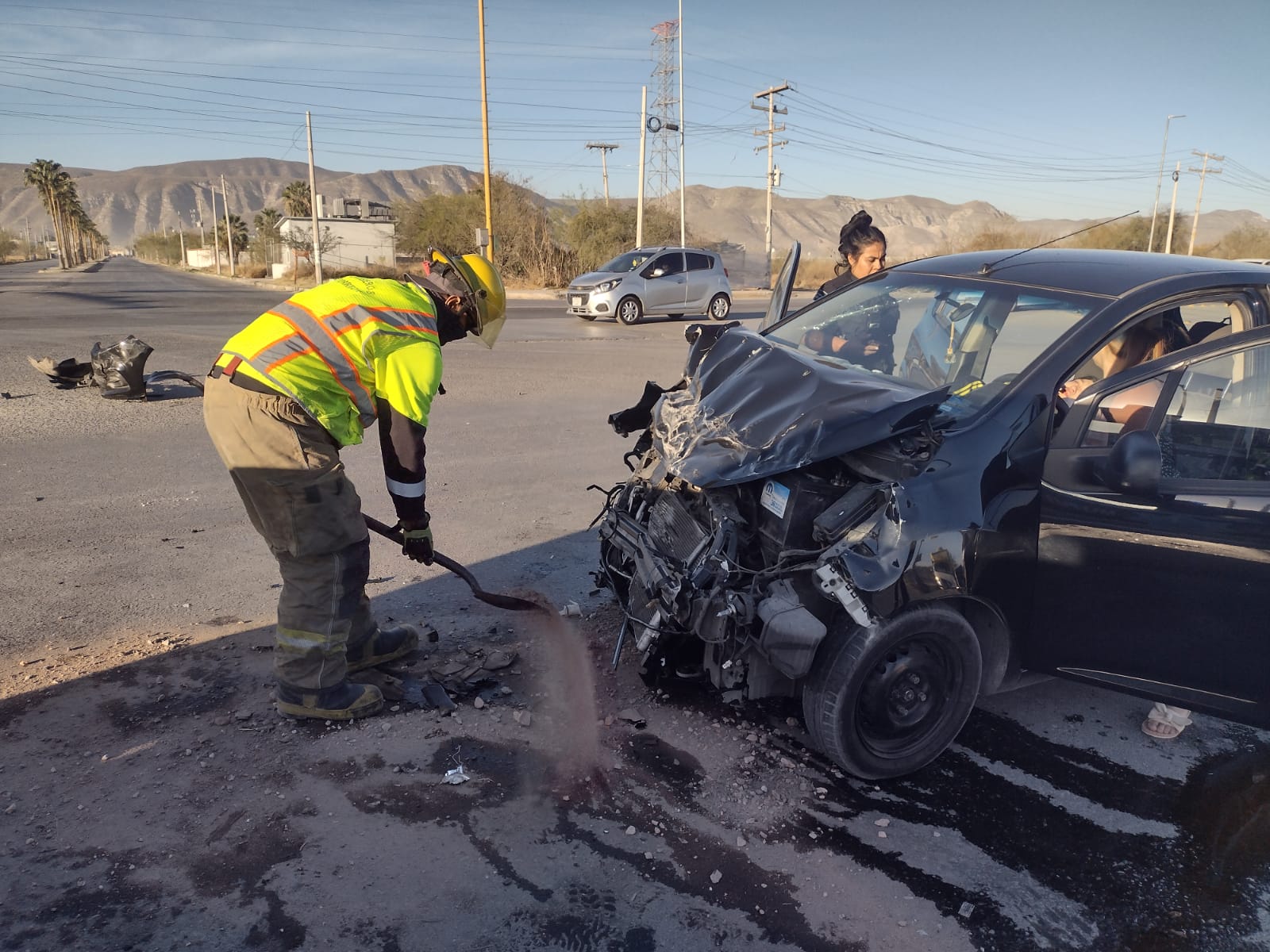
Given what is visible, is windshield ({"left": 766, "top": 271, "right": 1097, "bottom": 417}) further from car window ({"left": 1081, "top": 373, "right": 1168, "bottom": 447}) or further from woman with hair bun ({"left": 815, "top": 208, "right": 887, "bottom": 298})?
woman with hair bun ({"left": 815, "top": 208, "right": 887, "bottom": 298})

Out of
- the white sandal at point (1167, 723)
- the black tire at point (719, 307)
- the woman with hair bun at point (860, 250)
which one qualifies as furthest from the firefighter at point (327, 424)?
the black tire at point (719, 307)

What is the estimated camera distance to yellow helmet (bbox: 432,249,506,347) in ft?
11.5

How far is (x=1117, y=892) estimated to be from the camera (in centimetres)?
269

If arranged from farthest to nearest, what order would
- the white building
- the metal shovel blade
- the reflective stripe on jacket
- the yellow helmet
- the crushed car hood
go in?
1. the white building
2. the metal shovel blade
3. the yellow helmet
4. the reflective stripe on jacket
5. the crushed car hood

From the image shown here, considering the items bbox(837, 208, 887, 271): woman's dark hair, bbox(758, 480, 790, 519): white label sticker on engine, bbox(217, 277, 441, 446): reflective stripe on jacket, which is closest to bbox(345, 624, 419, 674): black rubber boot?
bbox(217, 277, 441, 446): reflective stripe on jacket

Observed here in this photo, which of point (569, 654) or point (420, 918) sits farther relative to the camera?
point (569, 654)

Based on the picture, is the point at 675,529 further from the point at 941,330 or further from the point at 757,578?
Result: the point at 941,330

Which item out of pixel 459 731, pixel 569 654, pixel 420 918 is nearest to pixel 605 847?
pixel 420 918

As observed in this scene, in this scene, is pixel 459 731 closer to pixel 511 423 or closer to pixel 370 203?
pixel 511 423

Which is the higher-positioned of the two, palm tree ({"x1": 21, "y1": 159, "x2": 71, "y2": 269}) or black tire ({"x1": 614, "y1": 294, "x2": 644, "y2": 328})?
palm tree ({"x1": 21, "y1": 159, "x2": 71, "y2": 269})

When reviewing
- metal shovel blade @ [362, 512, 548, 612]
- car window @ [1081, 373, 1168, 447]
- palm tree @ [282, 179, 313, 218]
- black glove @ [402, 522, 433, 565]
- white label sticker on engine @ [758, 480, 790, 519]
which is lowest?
metal shovel blade @ [362, 512, 548, 612]

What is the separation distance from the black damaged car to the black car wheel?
17.4 meters

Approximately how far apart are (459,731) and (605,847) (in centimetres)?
89

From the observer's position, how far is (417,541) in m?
3.56
